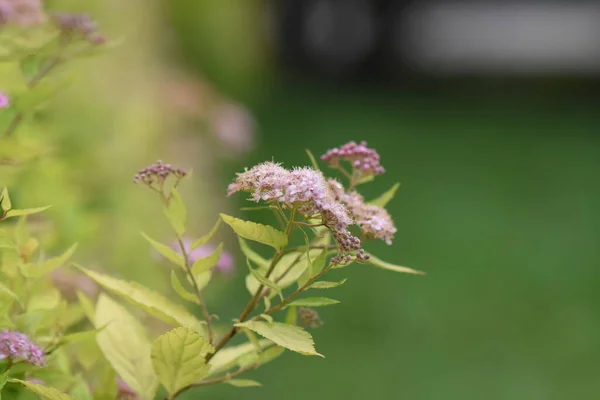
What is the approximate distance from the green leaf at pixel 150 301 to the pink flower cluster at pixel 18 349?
3.4 inches

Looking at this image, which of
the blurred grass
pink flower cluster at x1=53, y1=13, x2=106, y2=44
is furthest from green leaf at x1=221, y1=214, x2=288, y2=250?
the blurred grass

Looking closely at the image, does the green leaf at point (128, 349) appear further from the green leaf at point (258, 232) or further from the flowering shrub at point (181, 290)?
the green leaf at point (258, 232)

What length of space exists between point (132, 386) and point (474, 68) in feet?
31.4

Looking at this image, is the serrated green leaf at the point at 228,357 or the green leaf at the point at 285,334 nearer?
the green leaf at the point at 285,334

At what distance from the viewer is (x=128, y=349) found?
3.16 feet

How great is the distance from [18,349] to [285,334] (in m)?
0.24

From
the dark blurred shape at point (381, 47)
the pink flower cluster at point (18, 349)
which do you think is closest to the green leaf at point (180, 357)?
the pink flower cluster at point (18, 349)

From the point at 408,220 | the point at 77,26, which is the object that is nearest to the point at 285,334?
the point at 77,26

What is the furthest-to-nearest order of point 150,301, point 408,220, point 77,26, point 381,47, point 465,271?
point 381,47 → point 408,220 → point 465,271 → point 77,26 → point 150,301

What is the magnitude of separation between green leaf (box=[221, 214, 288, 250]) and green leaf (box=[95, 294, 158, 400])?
0.22 metres

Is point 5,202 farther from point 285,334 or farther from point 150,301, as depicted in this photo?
point 285,334

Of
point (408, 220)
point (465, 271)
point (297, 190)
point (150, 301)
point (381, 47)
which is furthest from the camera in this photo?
point (381, 47)

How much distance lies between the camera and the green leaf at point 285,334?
774 mm

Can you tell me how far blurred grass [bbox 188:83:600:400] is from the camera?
3322mm
